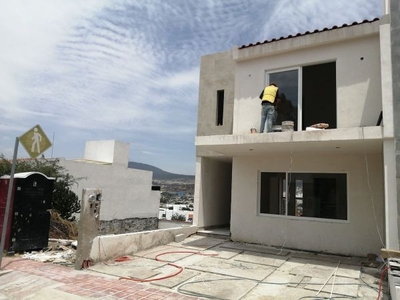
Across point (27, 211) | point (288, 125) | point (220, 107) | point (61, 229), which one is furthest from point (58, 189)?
point (288, 125)

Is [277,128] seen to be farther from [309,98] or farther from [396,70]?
[396,70]

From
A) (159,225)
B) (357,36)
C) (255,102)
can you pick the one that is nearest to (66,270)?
(255,102)

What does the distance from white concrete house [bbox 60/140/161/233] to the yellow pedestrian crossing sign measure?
12259 millimetres

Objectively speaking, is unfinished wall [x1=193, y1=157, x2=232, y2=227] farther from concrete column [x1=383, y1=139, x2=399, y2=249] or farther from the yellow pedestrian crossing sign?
concrete column [x1=383, y1=139, x2=399, y2=249]

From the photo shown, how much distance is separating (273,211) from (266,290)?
14.9 ft

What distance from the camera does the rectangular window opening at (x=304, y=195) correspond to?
926cm

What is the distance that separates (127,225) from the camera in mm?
23281

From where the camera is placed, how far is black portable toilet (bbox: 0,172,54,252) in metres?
7.85

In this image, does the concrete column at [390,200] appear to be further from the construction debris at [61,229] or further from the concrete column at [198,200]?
the construction debris at [61,229]

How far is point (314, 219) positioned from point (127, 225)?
661 inches

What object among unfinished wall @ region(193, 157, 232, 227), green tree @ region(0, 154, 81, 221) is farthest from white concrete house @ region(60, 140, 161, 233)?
unfinished wall @ region(193, 157, 232, 227)

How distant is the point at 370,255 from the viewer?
322 inches

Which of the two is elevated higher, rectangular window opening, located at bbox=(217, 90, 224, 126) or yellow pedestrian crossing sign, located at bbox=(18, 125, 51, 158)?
rectangular window opening, located at bbox=(217, 90, 224, 126)

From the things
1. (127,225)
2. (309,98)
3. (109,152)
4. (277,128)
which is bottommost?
(127,225)
